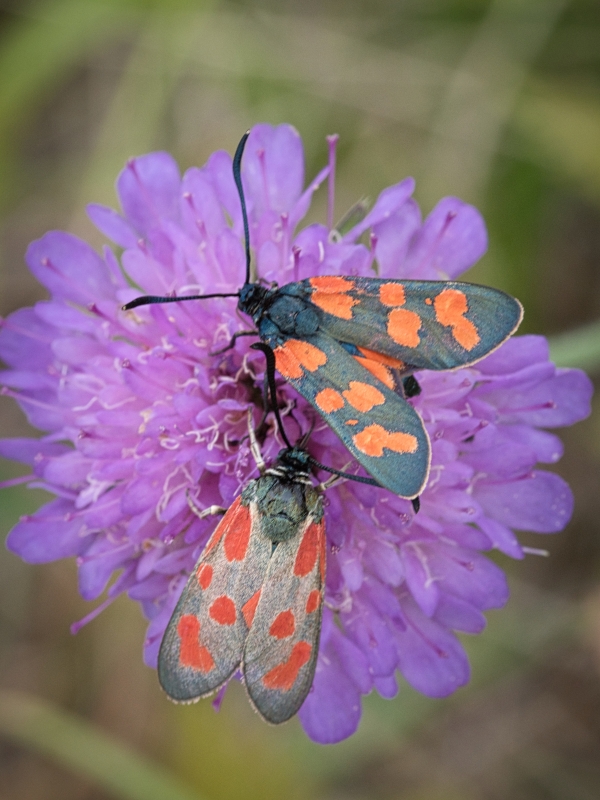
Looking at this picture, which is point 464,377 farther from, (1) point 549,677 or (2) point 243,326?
(1) point 549,677

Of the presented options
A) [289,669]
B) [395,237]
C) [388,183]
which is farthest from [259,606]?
[388,183]

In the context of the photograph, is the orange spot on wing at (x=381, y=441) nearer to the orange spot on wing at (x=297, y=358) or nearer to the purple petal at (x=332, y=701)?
the orange spot on wing at (x=297, y=358)

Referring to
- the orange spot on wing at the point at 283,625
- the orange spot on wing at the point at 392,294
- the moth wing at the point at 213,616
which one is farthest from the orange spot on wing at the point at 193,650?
the orange spot on wing at the point at 392,294

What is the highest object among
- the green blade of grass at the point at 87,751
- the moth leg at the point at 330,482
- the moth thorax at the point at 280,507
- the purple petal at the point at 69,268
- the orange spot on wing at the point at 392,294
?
the orange spot on wing at the point at 392,294

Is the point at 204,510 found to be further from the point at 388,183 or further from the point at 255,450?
the point at 388,183

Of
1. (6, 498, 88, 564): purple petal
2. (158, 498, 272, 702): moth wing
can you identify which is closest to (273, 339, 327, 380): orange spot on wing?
(158, 498, 272, 702): moth wing

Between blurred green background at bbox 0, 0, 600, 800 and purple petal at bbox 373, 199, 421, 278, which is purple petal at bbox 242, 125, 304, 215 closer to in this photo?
purple petal at bbox 373, 199, 421, 278

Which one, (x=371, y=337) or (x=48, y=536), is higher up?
(x=371, y=337)
